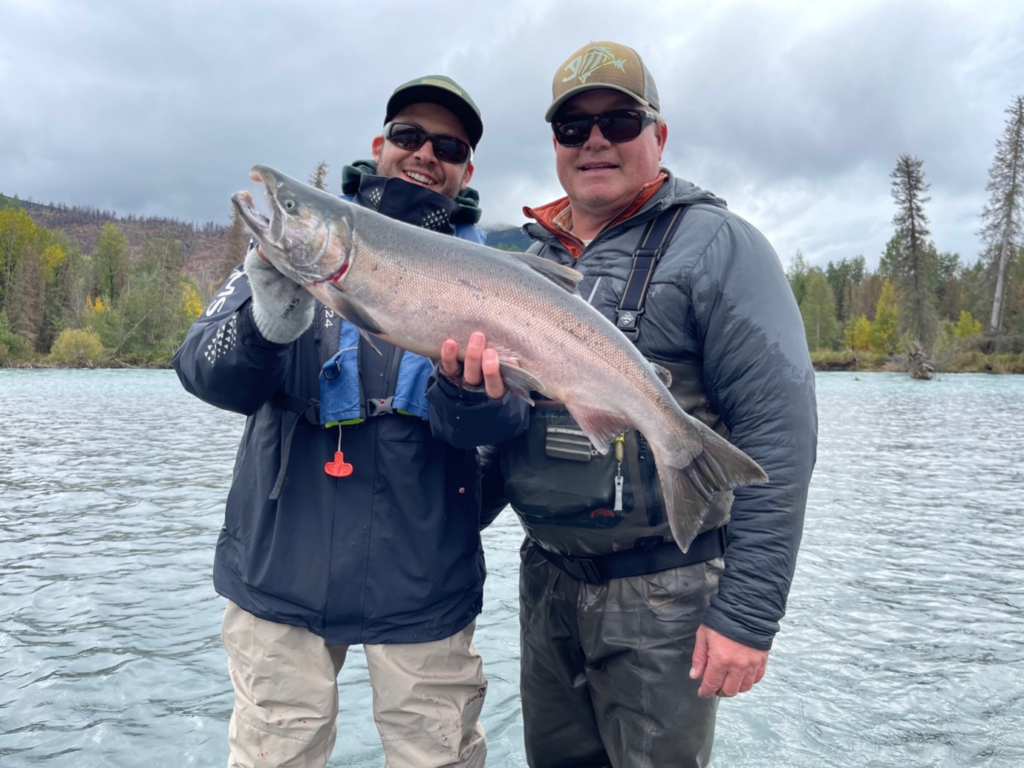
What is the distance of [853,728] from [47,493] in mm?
12730

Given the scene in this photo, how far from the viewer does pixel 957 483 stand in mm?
13727

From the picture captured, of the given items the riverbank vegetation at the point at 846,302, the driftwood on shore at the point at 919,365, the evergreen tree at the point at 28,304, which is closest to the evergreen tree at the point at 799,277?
the riverbank vegetation at the point at 846,302

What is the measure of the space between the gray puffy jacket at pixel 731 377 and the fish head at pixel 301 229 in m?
1.13

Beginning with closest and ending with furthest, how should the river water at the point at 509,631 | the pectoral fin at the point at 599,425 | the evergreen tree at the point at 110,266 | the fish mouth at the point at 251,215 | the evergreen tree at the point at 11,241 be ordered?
the fish mouth at the point at 251,215
the pectoral fin at the point at 599,425
the river water at the point at 509,631
the evergreen tree at the point at 11,241
the evergreen tree at the point at 110,266

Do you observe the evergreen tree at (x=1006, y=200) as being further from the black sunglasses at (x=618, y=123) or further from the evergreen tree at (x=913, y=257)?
the black sunglasses at (x=618, y=123)

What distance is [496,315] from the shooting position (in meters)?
2.80

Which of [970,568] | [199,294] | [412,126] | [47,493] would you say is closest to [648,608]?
[412,126]

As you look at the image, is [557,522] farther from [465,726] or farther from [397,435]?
[465,726]

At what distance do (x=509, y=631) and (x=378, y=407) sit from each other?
4.39m

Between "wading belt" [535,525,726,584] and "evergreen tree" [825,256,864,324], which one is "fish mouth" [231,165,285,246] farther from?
"evergreen tree" [825,256,864,324]

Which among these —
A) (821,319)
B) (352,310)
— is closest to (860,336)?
(821,319)

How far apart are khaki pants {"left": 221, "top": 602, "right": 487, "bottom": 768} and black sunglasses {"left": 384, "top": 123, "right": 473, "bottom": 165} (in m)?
2.33

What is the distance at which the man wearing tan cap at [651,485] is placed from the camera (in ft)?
9.07

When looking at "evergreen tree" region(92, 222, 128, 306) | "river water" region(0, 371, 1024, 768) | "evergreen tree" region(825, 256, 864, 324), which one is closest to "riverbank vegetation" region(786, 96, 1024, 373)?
"evergreen tree" region(825, 256, 864, 324)
